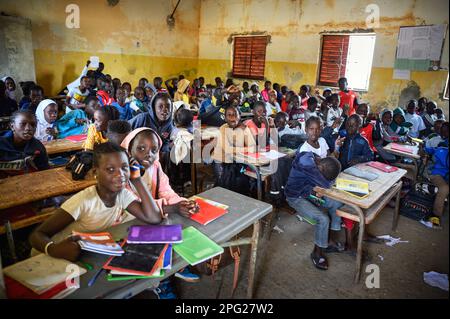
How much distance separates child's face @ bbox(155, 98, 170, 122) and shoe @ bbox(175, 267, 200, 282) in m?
1.91

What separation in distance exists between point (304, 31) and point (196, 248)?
8830 millimetres

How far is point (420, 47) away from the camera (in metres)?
6.98

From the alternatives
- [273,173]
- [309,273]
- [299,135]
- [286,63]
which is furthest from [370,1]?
[309,273]

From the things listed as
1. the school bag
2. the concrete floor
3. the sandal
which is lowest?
the concrete floor

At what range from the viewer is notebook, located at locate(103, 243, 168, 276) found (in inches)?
51.8

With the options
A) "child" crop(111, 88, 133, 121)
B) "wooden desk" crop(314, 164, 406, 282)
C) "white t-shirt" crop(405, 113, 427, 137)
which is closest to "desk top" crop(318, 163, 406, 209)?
"wooden desk" crop(314, 164, 406, 282)

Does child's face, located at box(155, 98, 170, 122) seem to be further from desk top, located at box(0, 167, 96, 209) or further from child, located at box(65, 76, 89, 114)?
child, located at box(65, 76, 89, 114)

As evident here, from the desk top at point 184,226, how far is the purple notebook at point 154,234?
3.2 inches

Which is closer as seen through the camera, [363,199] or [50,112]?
[363,199]

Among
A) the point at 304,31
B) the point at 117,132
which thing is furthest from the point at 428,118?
the point at 117,132

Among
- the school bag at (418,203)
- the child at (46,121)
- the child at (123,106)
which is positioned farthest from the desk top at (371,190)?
the child at (123,106)

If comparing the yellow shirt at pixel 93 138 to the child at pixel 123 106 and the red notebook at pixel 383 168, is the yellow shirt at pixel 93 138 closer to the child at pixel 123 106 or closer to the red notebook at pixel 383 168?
the child at pixel 123 106

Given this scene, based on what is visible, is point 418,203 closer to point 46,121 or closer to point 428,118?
point 428,118
